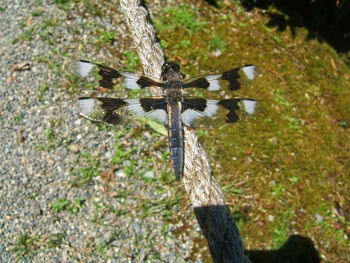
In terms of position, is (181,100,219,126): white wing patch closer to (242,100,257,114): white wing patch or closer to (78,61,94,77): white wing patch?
(242,100,257,114): white wing patch

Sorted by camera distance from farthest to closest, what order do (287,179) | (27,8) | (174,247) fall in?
(27,8), (287,179), (174,247)

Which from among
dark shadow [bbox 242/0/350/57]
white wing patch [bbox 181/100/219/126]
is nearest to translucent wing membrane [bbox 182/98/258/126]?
white wing patch [bbox 181/100/219/126]

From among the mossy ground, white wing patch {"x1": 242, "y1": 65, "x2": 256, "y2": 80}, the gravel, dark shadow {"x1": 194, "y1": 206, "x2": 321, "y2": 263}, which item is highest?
white wing patch {"x1": 242, "y1": 65, "x2": 256, "y2": 80}

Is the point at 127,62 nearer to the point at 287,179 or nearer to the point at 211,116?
the point at 211,116

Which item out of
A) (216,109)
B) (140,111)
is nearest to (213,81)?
(216,109)

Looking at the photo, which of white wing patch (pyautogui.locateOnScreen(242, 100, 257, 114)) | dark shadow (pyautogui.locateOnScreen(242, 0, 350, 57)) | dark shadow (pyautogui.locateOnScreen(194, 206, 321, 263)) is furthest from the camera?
dark shadow (pyautogui.locateOnScreen(242, 0, 350, 57))

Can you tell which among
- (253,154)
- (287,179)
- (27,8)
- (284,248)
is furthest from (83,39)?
(284,248)

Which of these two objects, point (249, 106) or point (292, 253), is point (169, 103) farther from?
point (292, 253)
